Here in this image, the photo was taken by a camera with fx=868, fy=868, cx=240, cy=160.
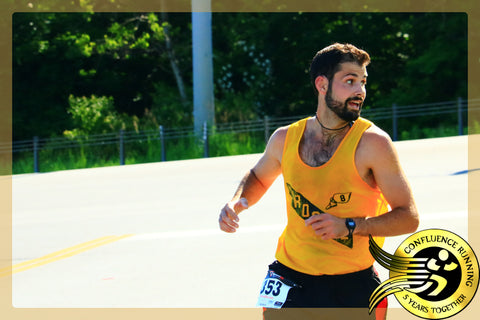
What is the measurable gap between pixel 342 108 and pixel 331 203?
45 cm

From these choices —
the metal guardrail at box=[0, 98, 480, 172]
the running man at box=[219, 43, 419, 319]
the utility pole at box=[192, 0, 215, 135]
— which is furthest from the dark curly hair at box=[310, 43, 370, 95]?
the utility pole at box=[192, 0, 215, 135]

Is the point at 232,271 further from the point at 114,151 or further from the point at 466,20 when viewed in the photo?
the point at 466,20

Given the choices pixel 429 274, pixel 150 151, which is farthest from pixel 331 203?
pixel 150 151

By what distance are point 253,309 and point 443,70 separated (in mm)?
26510

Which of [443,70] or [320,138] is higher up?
[443,70]

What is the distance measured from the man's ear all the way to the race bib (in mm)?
930

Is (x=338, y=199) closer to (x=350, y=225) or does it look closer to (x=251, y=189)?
(x=350, y=225)

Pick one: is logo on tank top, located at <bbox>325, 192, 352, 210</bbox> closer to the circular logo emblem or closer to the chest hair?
the chest hair

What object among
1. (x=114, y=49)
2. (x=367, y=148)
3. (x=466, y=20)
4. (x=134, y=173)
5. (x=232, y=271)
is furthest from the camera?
(x=114, y=49)

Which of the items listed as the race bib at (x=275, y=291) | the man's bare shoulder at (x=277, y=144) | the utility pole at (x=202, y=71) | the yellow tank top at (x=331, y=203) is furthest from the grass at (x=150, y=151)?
the yellow tank top at (x=331, y=203)

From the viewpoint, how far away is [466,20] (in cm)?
3228

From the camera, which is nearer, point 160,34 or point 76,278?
point 76,278

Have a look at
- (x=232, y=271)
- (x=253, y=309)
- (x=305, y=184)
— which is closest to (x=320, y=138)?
(x=305, y=184)

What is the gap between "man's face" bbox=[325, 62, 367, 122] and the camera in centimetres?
401
